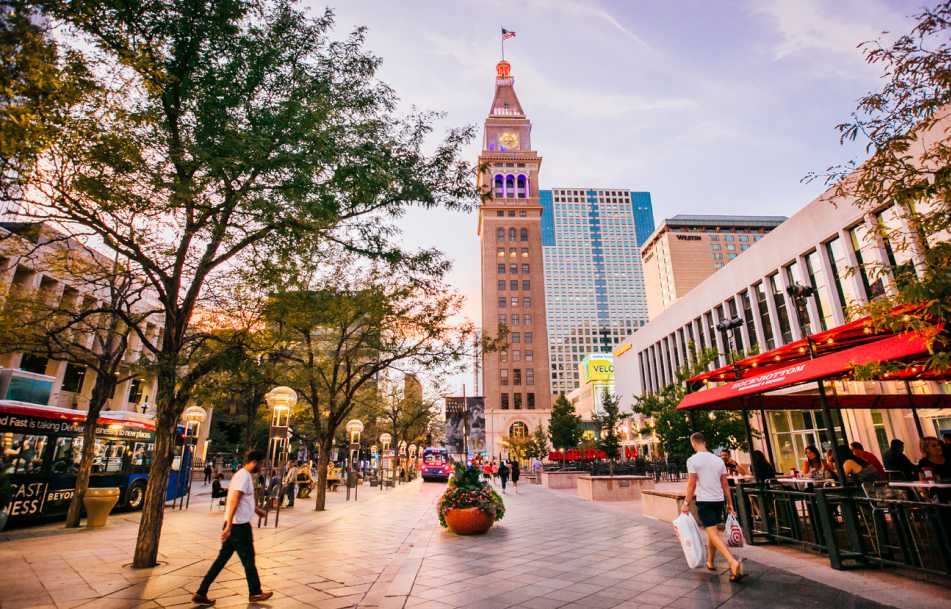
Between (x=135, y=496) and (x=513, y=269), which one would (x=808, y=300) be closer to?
(x=135, y=496)

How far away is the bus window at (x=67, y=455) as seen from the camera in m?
13.8

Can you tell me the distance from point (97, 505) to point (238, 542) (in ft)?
35.1

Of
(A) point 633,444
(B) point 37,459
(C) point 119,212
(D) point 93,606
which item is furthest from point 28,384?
(A) point 633,444

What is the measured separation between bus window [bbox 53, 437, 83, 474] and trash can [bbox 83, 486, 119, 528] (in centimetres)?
153

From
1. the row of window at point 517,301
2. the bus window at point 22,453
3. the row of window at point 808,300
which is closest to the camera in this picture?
the bus window at point 22,453

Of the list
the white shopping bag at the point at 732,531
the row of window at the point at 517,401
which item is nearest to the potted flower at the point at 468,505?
the white shopping bag at the point at 732,531

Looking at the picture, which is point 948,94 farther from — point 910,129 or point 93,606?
point 93,606

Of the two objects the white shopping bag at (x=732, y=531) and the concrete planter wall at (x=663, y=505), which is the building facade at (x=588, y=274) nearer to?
the concrete planter wall at (x=663, y=505)

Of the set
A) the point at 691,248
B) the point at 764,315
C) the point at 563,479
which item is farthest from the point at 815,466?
the point at 691,248

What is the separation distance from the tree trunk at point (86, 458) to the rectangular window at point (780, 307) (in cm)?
3365

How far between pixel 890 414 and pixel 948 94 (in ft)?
70.1

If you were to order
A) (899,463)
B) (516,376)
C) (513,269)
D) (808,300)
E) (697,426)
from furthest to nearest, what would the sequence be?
1. (513,269)
2. (516,376)
3. (808,300)
4. (697,426)
5. (899,463)

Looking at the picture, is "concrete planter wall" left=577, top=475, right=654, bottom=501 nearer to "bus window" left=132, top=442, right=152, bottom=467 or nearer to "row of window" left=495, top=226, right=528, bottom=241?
"bus window" left=132, top=442, right=152, bottom=467

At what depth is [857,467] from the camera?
8219 millimetres
